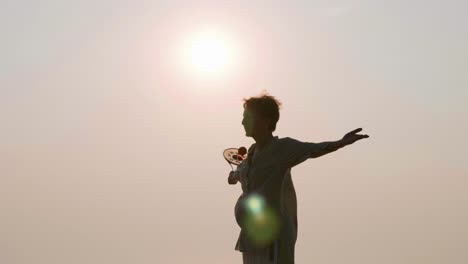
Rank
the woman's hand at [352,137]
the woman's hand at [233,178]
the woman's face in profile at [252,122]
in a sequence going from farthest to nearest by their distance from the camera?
the woman's hand at [233,178]
the woman's face in profile at [252,122]
the woman's hand at [352,137]

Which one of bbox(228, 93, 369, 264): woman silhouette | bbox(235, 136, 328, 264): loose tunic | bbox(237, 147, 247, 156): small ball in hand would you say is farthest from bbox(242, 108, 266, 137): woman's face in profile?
bbox(237, 147, 247, 156): small ball in hand

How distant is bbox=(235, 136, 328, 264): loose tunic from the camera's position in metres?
7.46

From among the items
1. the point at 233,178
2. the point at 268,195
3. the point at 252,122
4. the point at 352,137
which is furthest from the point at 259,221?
the point at 352,137

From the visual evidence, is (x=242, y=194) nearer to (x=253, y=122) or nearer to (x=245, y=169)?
(x=245, y=169)

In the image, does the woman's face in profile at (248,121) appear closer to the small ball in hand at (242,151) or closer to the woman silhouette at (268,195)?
the woman silhouette at (268,195)

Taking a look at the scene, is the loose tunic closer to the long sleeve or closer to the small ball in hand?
the long sleeve

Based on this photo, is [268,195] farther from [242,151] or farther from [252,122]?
[242,151]

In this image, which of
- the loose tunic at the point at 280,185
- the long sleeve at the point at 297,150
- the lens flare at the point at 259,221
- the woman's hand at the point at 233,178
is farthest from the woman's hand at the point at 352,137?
the woman's hand at the point at 233,178

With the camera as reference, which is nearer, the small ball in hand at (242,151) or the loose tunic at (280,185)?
the loose tunic at (280,185)

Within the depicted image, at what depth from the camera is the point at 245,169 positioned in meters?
7.91

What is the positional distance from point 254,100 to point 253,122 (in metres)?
0.23

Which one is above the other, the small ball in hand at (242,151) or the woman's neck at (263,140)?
the small ball in hand at (242,151)

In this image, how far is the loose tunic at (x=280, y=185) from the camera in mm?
7457

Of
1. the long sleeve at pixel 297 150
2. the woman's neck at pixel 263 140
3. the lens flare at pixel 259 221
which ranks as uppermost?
the woman's neck at pixel 263 140
